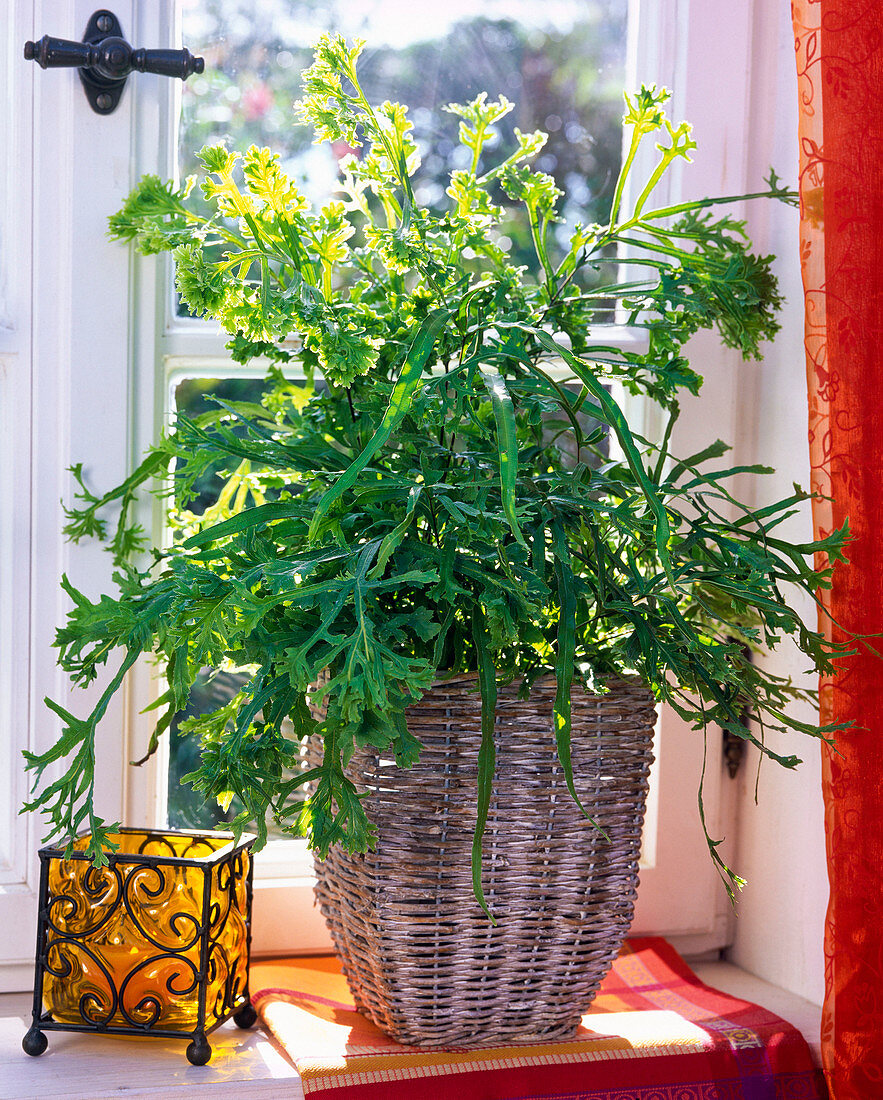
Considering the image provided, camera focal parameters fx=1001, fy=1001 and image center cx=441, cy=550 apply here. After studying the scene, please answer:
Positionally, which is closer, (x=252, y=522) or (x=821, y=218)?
(x=252, y=522)

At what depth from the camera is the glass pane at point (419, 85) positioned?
1.05 metres

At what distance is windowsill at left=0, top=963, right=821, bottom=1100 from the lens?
799 mm

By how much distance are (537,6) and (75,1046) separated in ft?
3.75

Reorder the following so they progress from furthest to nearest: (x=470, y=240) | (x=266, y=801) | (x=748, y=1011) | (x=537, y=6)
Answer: (x=537, y=6) → (x=748, y=1011) → (x=470, y=240) → (x=266, y=801)

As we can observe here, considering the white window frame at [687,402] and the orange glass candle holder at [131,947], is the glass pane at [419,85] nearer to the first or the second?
the white window frame at [687,402]

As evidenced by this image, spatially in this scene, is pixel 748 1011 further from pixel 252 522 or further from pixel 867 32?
pixel 867 32

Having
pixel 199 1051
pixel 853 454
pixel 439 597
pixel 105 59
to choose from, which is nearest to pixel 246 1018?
pixel 199 1051

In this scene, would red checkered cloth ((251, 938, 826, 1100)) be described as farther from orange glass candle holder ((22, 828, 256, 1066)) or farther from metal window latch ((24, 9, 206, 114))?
metal window latch ((24, 9, 206, 114))

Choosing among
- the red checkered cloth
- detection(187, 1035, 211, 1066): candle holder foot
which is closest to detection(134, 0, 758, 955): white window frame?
the red checkered cloth

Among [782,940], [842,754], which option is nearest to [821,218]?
[842,754]

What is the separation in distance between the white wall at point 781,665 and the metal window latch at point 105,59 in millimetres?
608

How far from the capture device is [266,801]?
65cm

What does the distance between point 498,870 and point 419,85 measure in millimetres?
821

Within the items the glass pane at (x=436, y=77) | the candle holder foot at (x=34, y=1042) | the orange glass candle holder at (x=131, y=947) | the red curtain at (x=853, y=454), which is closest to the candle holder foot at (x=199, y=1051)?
the orange glass candle holder at (x=131, y=947)
